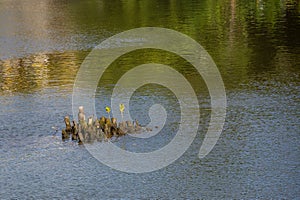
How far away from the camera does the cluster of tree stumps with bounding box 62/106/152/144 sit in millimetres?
22203

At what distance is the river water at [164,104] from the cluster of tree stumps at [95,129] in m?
0.48

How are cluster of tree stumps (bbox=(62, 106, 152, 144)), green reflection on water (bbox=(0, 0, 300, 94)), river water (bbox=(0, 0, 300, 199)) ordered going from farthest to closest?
green reflection on water (bbox=(0, 0, 300, 94)) → cluster of tree stumps (bbox=(62, 106, 152, 144)) → river water (bbox=(0, 0, 300, 199))

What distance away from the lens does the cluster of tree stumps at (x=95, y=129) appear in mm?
22203

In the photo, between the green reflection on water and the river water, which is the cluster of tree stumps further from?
the green reflection on water

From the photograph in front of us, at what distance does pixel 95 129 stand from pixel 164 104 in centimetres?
453

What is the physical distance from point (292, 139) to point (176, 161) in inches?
148

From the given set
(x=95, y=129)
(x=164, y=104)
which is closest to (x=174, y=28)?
(x=164, y=104)

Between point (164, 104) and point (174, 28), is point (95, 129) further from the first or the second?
point (174, 28)

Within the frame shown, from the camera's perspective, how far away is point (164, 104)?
1034 inches

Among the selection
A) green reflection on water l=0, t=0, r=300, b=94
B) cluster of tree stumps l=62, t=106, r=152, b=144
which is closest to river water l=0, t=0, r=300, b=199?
green reflection on water l=0, t=0, r=300, b=94

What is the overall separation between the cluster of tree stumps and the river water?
0.48 metres

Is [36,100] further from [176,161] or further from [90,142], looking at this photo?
[176,161]

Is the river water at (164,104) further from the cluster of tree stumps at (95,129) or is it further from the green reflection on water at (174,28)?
the cluster of tree stumps at (95,129)

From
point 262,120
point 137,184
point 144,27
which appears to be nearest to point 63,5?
point 144,27
